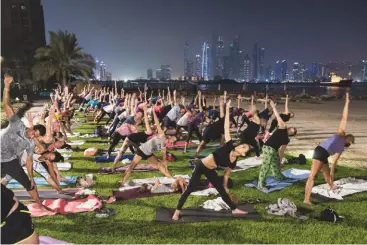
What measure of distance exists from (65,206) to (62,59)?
3617 cm

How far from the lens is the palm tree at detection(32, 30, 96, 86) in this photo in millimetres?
38844

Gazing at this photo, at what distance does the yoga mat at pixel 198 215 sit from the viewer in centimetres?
636

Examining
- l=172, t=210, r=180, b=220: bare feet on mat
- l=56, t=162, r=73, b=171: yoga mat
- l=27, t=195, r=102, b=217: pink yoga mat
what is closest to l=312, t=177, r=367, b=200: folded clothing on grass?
l=172, t=210, r=180, b=220: bare feet on mat

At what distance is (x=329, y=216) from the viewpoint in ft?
20.9

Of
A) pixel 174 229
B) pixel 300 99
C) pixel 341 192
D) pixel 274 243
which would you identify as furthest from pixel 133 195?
pixel 300 99

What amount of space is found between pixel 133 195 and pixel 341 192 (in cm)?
495

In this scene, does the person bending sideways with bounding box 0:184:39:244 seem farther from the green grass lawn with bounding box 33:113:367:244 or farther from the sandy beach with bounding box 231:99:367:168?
the sandy beach with bounding box 231:99:367:168

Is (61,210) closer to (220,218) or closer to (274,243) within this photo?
(220,218)

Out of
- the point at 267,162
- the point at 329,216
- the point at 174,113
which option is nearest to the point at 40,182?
the point at 267,162

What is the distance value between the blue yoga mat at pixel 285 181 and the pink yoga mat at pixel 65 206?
3.86 meters

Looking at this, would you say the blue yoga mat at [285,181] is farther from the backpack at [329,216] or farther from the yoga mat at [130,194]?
the yoga mat at [130,194]

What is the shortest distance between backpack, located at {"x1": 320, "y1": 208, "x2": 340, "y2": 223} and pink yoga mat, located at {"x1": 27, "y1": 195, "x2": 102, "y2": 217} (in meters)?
4.47

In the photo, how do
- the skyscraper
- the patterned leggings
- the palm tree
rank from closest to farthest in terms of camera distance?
1. the patterned leggings
2. the palm tree
3. the skyscraper

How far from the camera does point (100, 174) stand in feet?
31.2
